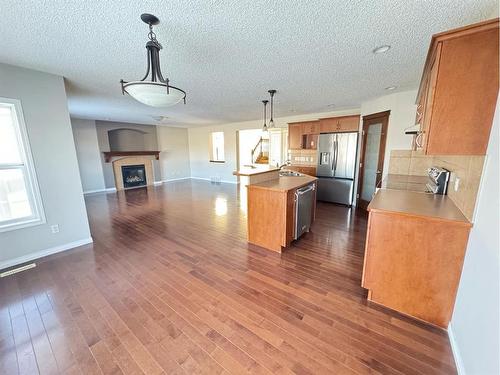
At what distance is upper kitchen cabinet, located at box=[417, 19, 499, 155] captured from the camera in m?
1.21

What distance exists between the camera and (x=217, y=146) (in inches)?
371

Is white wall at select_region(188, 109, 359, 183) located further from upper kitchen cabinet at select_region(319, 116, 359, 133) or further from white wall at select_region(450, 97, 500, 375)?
white wall at select_region(450, 97, 500, 375)

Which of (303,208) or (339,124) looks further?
(339,124)

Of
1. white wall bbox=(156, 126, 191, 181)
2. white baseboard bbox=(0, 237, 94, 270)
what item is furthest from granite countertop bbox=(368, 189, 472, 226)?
white wall bbox=(156, 126, 191, 181)

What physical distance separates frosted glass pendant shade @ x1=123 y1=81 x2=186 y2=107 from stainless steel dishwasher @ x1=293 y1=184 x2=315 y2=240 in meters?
2.01

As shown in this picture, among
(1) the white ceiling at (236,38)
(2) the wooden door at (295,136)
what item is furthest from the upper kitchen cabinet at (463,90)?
(2) the wooden door at (295,136)

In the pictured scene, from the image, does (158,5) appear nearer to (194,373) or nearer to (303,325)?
(194,373)

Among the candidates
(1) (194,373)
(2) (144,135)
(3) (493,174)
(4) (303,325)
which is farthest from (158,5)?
(2) (144,135)

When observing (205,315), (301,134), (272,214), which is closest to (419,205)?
(272,214)

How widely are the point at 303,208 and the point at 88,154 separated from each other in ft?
24.3

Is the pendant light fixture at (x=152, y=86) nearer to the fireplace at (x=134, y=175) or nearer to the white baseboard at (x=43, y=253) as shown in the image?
the white baseboard at (x=43, y=253)

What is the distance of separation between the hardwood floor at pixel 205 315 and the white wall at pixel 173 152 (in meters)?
6.06

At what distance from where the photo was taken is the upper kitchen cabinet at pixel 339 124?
15.6ft

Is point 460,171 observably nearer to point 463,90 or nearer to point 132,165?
point 463,90
